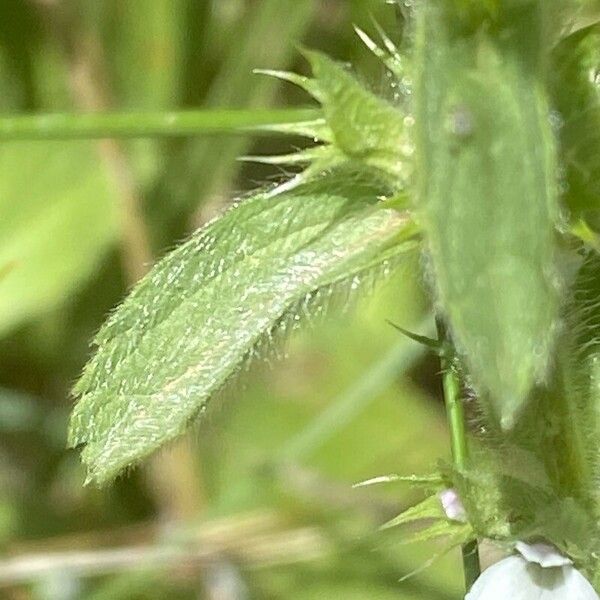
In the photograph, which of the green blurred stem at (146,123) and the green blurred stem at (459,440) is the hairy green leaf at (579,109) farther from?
the green blurred stem at (146,123)

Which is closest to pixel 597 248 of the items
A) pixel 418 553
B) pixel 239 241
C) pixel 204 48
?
pixel 239 241

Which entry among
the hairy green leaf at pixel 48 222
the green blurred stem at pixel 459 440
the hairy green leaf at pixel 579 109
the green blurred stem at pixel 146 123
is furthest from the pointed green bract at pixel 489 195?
the hairy green leaf at pixel 48 222

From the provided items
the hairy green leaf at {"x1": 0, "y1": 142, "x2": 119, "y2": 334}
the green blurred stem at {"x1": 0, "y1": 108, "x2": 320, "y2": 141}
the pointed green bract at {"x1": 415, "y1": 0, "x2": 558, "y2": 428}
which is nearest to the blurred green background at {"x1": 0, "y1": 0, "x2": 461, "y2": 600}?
the hairy green leaf at {"x1": 0, "y1": 142, "x2": 119, "y2": 334}

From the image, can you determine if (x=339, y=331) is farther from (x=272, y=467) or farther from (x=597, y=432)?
(x=597, y=432)

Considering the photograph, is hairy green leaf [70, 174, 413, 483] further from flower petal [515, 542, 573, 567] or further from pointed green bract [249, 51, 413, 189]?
flower petal [515, 542, 573, 567]

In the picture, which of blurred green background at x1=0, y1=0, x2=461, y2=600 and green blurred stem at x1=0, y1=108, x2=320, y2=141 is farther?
blurred green background at x1=0, y1=0, x2=461, y2=600

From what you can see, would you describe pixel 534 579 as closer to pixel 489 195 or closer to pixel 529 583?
pixel 529 583

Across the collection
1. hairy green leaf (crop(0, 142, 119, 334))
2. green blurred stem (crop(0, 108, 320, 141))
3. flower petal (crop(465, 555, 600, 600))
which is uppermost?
hairy green leaf (crop(0, 142, 119, 334))
